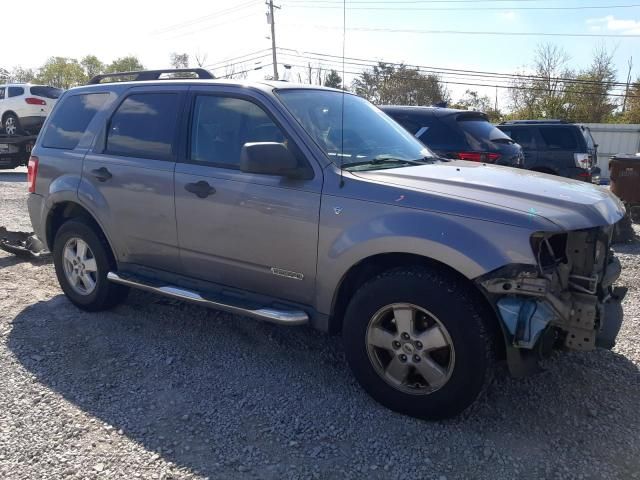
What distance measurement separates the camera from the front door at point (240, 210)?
3430 mm

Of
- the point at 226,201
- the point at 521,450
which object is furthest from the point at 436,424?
the point at 226,201

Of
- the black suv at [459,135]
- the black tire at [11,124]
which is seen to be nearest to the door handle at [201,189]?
the black suv at [459,135]

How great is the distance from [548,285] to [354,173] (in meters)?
1.28

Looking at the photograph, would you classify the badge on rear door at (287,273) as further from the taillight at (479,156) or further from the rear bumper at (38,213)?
the taillight at (479,156)

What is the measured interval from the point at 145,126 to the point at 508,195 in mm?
2801

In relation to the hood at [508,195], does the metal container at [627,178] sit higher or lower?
lower

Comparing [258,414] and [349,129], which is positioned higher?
[349,129]

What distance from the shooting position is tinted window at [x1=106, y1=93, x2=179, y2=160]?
163 inches

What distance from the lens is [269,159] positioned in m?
3.29

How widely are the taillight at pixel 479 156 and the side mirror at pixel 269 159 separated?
4796 millimetres

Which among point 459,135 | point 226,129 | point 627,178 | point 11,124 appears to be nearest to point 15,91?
point 11,124

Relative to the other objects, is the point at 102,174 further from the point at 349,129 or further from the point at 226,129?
the point at 349,129

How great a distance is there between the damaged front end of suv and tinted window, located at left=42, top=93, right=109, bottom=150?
142 inches

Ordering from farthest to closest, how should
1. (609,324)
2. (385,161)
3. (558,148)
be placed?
(558,148), (385,161), (609,324)
